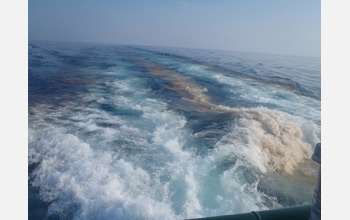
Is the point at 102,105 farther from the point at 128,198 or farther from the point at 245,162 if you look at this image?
the point at 245,162

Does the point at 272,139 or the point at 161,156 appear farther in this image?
the point at 272,139

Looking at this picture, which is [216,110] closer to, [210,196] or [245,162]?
[245,162]

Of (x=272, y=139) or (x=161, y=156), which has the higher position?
(x=272, y=139)

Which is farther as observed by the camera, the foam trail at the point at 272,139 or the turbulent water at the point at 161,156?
the foam trail at the point at 272,139

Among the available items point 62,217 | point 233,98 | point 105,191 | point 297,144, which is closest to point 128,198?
point 105,191

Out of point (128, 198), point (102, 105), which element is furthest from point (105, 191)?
point (102, 105)

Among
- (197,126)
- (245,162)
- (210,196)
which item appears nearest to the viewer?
(210,196)

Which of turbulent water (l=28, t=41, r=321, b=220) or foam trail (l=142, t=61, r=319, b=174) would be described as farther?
foam trail (l=142, t=61, r=319, b=174)

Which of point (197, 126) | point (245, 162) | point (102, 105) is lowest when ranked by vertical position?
point (245, 162)

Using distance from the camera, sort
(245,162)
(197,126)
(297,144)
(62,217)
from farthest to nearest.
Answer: (197,126) < (297,144) < (245,162) < (62,217)

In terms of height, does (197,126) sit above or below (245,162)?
above

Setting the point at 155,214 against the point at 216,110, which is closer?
the point at 155,214
